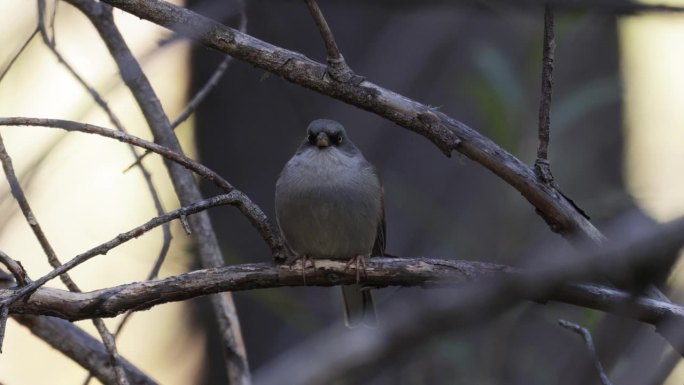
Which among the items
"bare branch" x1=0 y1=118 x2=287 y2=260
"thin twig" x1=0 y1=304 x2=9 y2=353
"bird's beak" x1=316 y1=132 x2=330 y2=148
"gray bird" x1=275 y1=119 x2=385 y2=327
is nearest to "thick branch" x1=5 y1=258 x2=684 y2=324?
"bare branch" x1=0 y1=118 x2=287 y2=260

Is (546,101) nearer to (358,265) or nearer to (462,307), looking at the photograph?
(358,265)

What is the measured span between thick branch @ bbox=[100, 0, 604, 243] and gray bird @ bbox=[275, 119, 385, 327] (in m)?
1.11

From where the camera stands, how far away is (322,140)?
4043 mm

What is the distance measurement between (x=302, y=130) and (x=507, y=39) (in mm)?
1604

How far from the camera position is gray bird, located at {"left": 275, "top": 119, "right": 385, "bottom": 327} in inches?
145

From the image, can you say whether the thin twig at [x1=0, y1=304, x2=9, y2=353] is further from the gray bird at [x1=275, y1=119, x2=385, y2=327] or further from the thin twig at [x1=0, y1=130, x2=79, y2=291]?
the gray bird at [x1=275, y1=119, x2=385, y2=327]

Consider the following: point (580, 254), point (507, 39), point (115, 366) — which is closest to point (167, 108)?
point (507, 39)

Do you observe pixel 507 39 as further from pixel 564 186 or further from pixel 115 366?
pixel 115 366

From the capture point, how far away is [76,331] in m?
3.37

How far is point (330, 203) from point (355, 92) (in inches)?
52.0

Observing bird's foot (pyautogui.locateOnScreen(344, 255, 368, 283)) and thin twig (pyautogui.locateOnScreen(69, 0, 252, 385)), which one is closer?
bird's foot (pyautogui.locateOnScreen(344, 255, 368, 283))

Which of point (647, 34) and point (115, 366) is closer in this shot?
point (115, 366)

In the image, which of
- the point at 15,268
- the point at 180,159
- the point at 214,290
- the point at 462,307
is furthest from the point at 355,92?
the point at 462,307

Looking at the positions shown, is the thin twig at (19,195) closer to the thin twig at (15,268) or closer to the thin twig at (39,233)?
the thin twig at (39,233)
